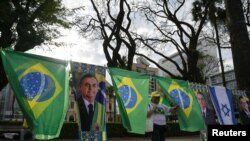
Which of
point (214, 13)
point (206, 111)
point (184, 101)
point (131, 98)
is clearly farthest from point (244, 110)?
point (214, 13)

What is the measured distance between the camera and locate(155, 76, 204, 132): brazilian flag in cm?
741

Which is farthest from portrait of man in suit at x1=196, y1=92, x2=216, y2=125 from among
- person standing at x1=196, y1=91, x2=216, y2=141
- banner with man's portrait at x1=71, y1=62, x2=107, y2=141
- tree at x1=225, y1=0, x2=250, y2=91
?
banner with man's portrait at x1=71, y1=62, x2=107, y2=141

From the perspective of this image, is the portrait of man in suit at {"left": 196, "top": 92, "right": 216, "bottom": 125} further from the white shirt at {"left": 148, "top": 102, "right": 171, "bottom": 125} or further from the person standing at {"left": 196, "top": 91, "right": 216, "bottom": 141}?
the white shirt at {"left": 148, "top": 102, "right": 171, "bottom": 125}

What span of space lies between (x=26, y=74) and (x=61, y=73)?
0.72 metres

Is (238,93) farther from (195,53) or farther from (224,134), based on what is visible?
(195,53)

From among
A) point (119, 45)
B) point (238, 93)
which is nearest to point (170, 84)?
point (238, 93)

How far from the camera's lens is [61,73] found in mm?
5484

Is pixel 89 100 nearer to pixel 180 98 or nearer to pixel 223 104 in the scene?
pixel 180 98

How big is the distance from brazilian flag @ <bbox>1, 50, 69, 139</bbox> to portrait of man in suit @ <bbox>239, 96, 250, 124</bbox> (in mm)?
6021

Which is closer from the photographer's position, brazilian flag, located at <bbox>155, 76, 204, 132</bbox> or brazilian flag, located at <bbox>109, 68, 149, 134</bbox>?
brazilian flag, located at <bbox>109, 68, 149, 134</bbox>

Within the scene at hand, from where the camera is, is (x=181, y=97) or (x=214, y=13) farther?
(x=214, y=13)

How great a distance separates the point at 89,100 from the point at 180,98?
2.67 m

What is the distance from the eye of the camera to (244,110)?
9469 millimetres

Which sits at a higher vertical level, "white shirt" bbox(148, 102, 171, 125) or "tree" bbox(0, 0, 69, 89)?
"tree" bbox(0, 0, 69, 89)
